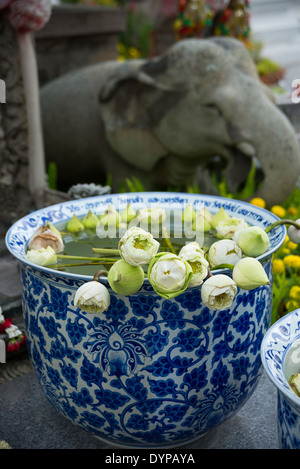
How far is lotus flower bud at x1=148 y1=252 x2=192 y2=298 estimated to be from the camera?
2.57 ft

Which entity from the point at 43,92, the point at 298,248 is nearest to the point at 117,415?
the point at 298,248

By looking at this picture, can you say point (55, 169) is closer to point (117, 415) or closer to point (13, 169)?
point (13, 169)

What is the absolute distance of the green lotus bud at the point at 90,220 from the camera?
1.17m

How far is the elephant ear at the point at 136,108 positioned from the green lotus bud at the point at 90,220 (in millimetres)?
1013

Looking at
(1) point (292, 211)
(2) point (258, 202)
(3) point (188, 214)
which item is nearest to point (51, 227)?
(3) point (188, 214)

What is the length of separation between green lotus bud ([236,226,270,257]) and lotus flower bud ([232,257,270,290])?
0.35 feet

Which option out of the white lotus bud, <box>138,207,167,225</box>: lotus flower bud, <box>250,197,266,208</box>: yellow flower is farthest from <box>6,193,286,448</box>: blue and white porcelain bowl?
<box>250,197,266,208</box>: yellow flower

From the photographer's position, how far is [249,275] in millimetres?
835

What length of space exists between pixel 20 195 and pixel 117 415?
1150 millimetres

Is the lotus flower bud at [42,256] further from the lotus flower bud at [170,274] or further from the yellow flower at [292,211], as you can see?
the yellow flower at [292,211]

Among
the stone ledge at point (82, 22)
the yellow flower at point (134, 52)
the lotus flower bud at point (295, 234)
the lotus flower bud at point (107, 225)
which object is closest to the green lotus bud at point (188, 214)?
the lotus flower bud at point (107, 225)

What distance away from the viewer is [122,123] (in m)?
2.20
